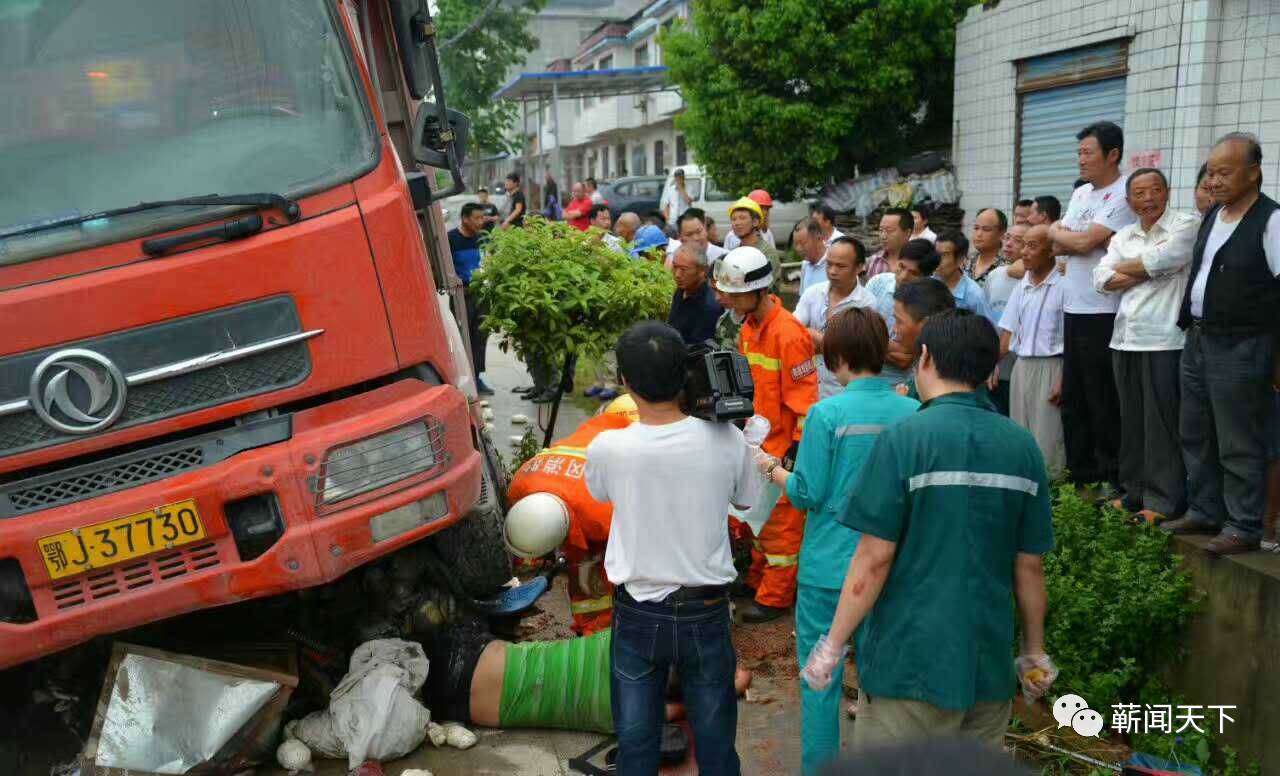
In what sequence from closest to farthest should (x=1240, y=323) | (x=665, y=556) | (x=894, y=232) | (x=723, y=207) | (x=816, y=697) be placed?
(x=665, y=556) < (x=816, y=697) < (x=1240, y=323) < (x=894, y=232) < (x=723, y=207)

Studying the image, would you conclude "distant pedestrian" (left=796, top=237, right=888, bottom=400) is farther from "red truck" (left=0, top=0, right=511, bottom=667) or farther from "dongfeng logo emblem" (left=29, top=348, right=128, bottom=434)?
"dongfeng logo emblem" (left=29, top=348, right=128, bottom=434)

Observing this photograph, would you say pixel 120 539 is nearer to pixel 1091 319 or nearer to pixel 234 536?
pixel 234 536

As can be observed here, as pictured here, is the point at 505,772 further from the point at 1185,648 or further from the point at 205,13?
the point at 205,13

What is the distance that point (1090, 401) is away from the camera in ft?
16.3

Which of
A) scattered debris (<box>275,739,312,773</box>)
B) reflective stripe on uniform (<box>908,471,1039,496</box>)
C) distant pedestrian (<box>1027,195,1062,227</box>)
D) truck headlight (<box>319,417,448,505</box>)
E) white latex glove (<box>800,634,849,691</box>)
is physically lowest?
scattered debris (<box>275,739,312,773</box>)

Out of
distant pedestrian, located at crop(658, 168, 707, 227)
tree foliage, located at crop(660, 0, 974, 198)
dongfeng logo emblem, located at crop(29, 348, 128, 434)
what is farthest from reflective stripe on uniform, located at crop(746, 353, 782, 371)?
distant pedestrian, located at crop(658, 168, 707, 227)

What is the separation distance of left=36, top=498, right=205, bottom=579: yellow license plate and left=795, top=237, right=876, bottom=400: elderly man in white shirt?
119 inches

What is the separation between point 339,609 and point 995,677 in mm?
2850

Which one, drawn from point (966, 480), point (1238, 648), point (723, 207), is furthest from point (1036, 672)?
point (723, 207)

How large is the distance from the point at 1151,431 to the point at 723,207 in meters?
13.5

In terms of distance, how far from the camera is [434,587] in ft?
14.8

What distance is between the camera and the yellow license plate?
10.6 feet

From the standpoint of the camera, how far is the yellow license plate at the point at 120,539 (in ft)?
10.6

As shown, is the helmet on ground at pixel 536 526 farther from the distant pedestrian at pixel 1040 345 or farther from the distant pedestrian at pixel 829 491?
the distant pedestrian at pixel 1040 345
